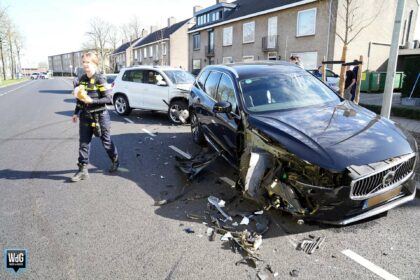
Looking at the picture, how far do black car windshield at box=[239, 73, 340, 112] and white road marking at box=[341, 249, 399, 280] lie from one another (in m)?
2.06

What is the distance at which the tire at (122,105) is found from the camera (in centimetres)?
1141

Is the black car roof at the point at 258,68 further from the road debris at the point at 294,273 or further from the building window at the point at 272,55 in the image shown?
the building window at the point at 272,55

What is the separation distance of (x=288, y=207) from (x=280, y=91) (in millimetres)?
2020

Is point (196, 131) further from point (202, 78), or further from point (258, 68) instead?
point (258, 68)

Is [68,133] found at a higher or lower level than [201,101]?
lower

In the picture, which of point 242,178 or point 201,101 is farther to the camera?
point 201,101

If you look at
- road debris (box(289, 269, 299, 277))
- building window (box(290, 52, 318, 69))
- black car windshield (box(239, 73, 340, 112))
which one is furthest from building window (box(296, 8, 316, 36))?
road debris (box(289, 269, 299, 277))

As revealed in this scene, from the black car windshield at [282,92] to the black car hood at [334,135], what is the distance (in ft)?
0.76

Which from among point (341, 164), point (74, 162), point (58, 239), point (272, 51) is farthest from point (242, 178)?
point (272, 51)

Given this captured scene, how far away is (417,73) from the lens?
11164 millimetres

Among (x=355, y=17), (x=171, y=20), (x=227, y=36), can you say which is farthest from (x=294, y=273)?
(x=171, y=20)

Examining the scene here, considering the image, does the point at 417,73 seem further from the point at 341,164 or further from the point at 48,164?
the point at 48,164

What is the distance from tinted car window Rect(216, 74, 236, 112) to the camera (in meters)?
4.80

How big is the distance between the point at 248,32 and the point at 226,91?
2520cm
